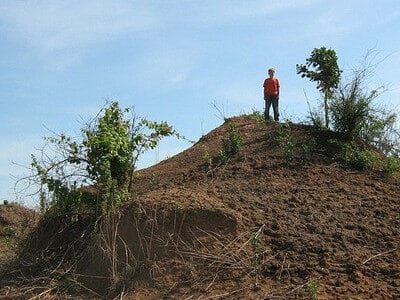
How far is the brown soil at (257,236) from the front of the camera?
25.5 feet

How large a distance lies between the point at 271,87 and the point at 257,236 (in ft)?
18.1

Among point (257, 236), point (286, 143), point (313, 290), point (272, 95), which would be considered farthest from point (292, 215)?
point (272, 95)

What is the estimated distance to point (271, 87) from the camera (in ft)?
43.6

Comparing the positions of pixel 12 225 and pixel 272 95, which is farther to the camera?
pixel 12 225

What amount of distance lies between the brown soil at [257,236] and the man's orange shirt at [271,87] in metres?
2.70

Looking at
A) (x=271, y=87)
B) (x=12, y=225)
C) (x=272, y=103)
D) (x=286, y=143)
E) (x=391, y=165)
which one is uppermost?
(x=271, y=87)

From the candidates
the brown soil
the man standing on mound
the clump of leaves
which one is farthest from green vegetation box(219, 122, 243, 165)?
the man standing on mound

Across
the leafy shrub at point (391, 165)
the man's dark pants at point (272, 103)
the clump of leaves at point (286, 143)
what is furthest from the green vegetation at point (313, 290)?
the man's dark pants at point (272, 103)

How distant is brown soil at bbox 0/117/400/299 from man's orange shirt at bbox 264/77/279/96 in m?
2.70

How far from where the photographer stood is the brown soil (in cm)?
777

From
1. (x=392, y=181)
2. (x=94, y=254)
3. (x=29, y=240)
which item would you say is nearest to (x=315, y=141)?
(x=392, y=181)

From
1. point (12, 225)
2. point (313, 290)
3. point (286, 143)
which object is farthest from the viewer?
point (12, 225)

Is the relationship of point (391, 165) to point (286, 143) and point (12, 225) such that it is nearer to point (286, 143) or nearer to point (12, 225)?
point (286, 143)

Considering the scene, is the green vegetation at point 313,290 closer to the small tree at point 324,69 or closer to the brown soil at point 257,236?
the brown soil at point 257,236
